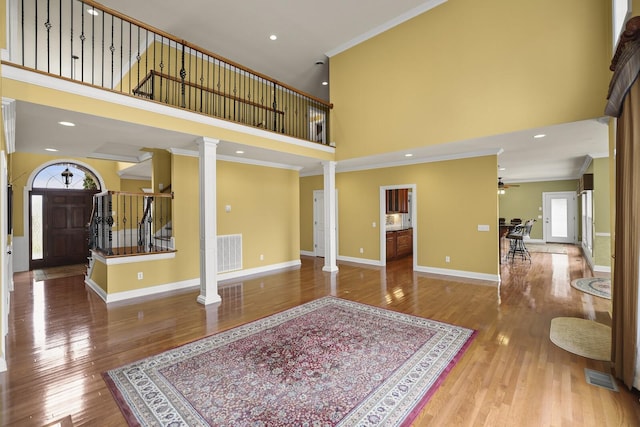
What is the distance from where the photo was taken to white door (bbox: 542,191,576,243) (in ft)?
36.4

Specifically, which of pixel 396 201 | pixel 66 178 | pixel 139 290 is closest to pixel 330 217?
pixel 396 201

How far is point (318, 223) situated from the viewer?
347 inches

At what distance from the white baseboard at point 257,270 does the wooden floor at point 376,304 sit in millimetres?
421

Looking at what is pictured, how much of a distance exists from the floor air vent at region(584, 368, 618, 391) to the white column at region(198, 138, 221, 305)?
14.8 feet

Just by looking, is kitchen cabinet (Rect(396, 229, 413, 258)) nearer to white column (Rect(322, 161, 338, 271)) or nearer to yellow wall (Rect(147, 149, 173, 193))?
white column (Rect(322, 161, 338, 271))

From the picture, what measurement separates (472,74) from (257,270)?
569 centimetres

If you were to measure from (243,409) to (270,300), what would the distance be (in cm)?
258

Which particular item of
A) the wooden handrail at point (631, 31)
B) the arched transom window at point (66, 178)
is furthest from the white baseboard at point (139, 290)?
the wooden handrail at point (631, 31)

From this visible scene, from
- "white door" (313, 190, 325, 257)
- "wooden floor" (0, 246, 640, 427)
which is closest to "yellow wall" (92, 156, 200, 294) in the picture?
"wooden floor" (0, 246, 640, 427)

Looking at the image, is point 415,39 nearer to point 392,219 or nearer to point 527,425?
point 392,219

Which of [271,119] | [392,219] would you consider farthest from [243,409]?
[392,219]

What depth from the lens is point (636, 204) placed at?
2.23 meters

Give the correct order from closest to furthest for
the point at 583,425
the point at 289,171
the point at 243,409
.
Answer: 1. the point at 583,425
2. the point at 243,409
3. the point at 289,171

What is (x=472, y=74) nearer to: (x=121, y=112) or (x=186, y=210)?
(x=121, y=112)
